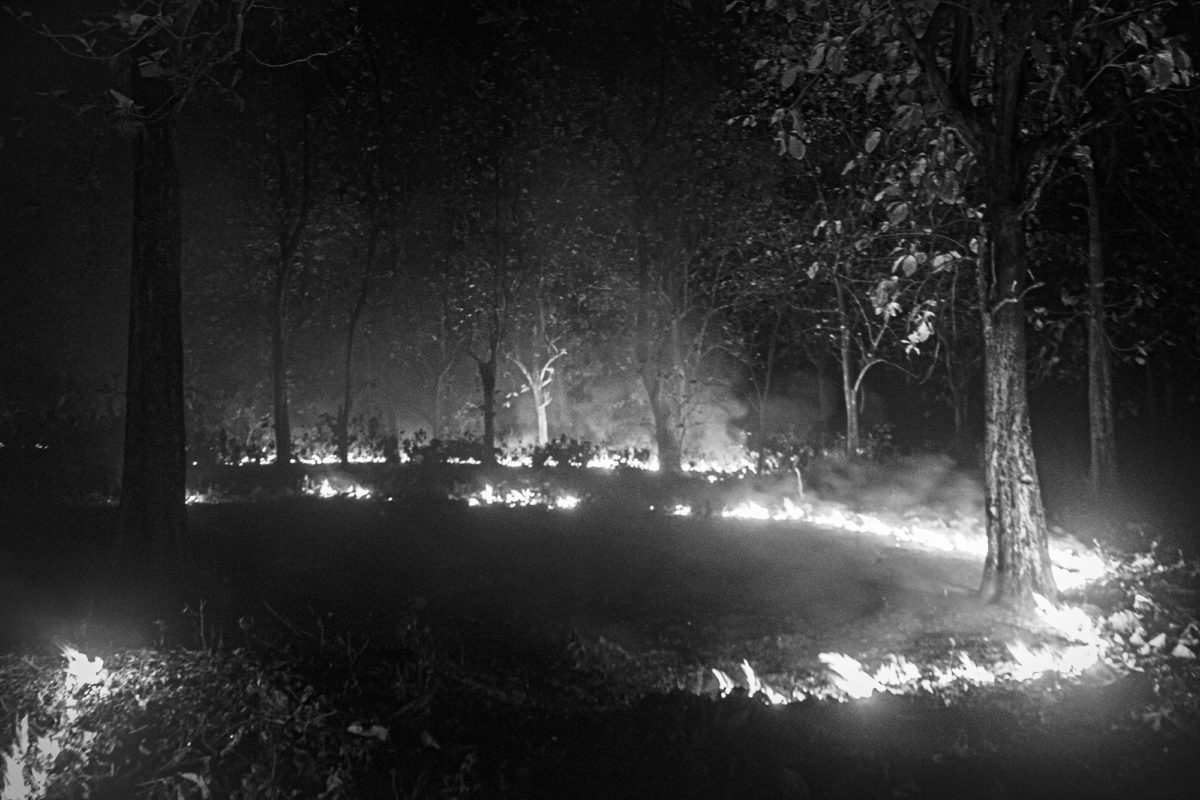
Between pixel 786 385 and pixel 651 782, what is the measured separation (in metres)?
36.6

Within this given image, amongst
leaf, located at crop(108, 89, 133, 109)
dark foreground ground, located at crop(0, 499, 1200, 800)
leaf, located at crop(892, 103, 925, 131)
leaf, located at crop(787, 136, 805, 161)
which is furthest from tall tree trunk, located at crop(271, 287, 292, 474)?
leaf, located at crop(892, 103, 925, 131)

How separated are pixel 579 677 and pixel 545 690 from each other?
576 mm

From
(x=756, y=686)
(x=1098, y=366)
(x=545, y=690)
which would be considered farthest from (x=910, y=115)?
(x=1098, y=366)

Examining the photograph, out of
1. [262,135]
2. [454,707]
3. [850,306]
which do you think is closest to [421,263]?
[262,135]

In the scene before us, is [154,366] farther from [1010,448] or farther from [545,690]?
[1010,448]

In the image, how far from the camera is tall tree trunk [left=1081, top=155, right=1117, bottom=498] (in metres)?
15.1

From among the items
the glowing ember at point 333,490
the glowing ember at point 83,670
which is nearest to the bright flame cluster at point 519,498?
the glowing ember at point 333,490

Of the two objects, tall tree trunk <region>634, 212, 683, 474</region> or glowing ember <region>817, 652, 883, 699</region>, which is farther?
tall tree trunk <region>634, 212, 683, 474</region>

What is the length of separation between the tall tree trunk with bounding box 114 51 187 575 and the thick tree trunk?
821 cm

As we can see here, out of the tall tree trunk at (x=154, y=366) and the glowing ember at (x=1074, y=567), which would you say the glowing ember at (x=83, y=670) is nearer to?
the tall tree trunk at (x=154, y=366)

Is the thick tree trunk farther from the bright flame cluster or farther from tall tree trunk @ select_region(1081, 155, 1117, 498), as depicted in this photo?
the bright flame cluster

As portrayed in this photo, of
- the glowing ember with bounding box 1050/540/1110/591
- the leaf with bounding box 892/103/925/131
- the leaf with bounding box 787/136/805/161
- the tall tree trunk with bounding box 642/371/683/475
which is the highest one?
the leaf with bounding box 892/103/925/131

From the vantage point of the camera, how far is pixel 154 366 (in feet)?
29.0

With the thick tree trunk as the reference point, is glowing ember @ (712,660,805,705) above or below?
below
